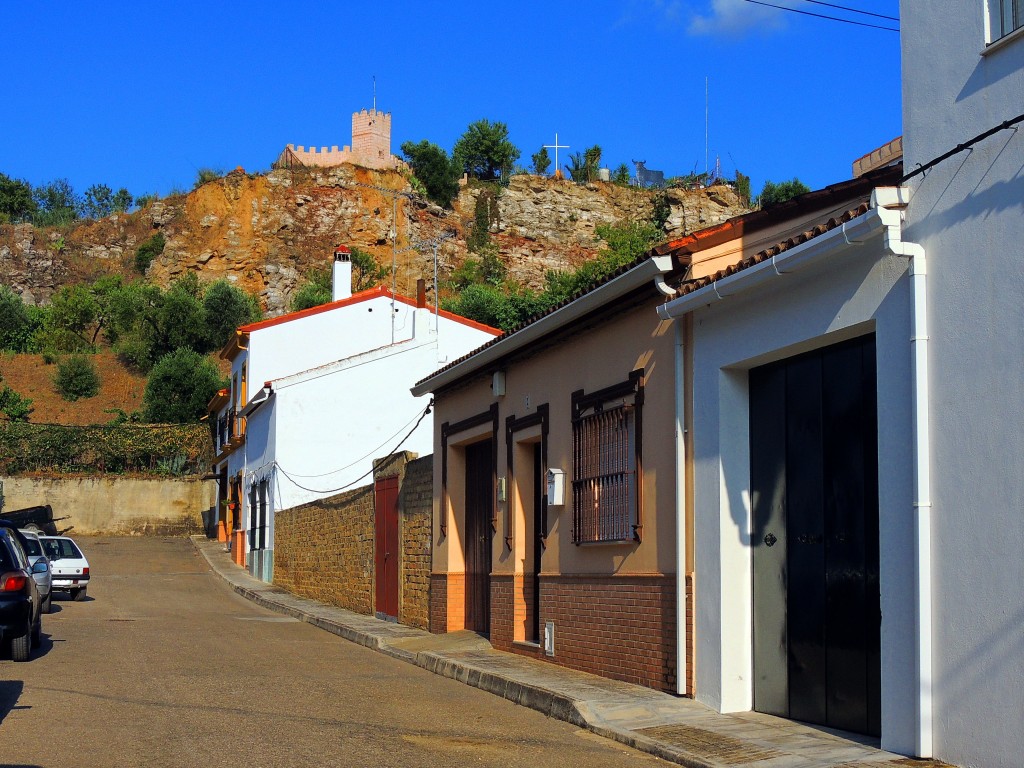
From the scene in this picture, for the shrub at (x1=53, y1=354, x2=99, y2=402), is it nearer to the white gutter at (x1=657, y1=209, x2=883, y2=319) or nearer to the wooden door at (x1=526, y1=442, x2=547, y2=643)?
the wooden door at (x1=526, y1=442, x2=547, y2=643)

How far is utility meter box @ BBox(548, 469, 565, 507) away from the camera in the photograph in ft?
43.8

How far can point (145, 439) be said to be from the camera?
48.4 meters

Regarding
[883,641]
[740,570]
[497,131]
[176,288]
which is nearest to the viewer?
[883,641]

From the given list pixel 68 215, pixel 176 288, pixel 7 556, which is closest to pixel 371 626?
pixel 7 556

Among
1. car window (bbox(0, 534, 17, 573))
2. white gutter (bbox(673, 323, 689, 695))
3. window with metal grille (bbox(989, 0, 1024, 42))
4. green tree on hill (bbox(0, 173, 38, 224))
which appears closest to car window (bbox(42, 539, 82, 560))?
car window (bbox(0, 534, 17, 573))

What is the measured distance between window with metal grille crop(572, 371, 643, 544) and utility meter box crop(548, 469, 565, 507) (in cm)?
30

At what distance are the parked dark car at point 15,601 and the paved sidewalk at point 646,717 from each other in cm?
471

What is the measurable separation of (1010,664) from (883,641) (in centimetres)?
120

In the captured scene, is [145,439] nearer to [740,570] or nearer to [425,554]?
[425,554]

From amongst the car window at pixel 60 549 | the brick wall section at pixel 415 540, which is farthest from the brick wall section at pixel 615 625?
the car window at pixel 60 549

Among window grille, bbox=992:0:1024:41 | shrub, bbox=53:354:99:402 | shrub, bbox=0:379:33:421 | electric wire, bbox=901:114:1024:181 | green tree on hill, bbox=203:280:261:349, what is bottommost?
electric wire, bbox=901:114:1024:181

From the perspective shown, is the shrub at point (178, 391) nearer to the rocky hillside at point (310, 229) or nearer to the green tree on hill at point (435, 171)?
the rocky hillside at point (310, 229)

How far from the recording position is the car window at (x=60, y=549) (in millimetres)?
25734

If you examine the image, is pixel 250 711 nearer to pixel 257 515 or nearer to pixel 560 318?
pixel 560 318
